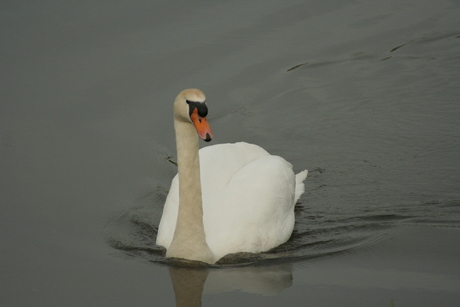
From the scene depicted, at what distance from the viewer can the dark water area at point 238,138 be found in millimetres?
8109

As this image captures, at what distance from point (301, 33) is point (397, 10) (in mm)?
2125

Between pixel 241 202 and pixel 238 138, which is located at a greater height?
pixel 238 138

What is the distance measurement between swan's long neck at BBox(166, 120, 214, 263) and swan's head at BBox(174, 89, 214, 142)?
52 cm

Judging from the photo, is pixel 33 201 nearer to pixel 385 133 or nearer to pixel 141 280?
pixel 141 280

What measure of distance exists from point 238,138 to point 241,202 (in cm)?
328

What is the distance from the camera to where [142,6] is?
576 inches

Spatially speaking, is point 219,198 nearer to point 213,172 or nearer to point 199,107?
point 213,172

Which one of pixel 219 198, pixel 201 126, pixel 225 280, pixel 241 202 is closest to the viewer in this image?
pixel 201 126

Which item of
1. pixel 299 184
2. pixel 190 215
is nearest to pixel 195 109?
pixel 190 215

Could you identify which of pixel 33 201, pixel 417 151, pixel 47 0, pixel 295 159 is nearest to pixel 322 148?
pixel 295 159

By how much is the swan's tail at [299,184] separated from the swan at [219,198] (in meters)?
0.08

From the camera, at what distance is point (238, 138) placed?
39.7ft

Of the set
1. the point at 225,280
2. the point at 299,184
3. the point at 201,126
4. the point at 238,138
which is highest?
the point at 201,126

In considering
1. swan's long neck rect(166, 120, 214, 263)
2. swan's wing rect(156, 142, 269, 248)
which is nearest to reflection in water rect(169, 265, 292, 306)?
swan's long neck rect(166, 120, 214, 263)
